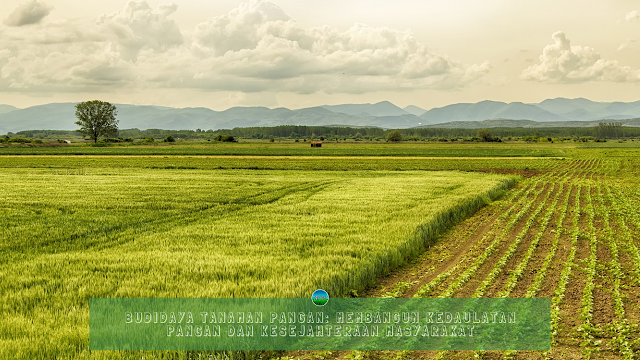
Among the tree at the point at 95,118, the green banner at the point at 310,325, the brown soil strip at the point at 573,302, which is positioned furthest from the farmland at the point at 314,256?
the tree at the point at 95,118

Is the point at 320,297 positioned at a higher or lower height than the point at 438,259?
higher

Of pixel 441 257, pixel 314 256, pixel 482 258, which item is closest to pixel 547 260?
pixel 482 258

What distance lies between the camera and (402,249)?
15.4 metres

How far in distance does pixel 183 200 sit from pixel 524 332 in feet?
71.1

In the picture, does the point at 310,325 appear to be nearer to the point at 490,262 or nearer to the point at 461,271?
the point at 461,271

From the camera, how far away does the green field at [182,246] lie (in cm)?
979

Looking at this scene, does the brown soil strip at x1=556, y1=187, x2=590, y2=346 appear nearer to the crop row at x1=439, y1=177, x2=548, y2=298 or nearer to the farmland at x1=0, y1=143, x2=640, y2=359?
the farmland at x1=0, y1=143, x2=640, y2=359

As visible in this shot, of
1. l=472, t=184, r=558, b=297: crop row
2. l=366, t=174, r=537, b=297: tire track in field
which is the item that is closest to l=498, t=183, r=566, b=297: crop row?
l=472, t=184, r=558, b=297: crop row

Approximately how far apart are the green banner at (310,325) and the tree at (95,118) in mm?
168948

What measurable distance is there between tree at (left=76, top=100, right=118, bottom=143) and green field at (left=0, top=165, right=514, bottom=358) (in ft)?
478

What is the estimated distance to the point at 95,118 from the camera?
16150 cm

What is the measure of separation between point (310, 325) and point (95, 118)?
17313 centimetres

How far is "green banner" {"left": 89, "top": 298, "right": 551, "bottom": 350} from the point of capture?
8297mm

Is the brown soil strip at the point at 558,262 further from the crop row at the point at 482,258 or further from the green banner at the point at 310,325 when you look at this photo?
the crop row at the point at 482,258
